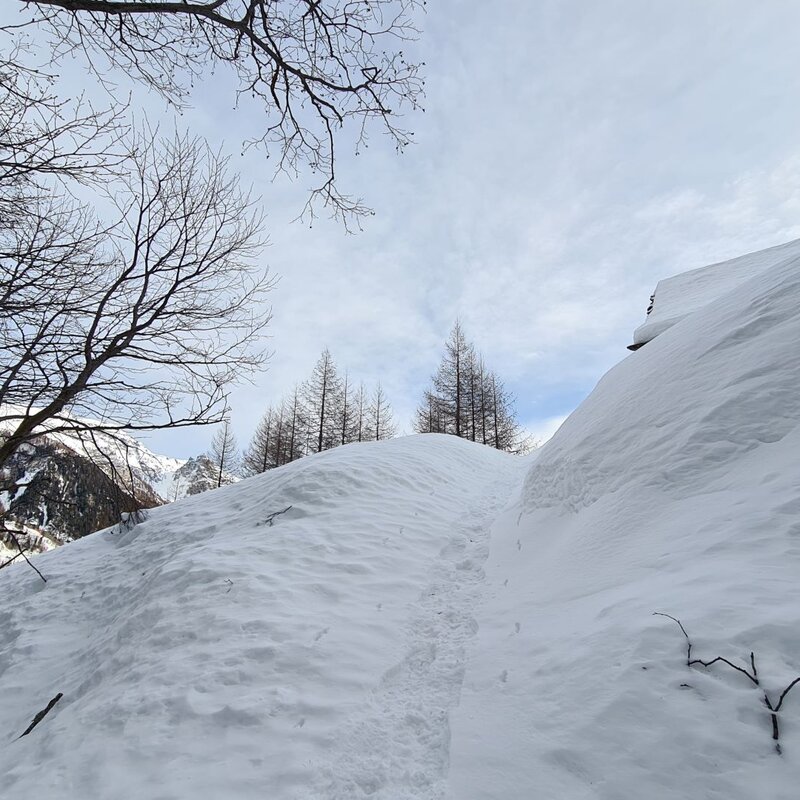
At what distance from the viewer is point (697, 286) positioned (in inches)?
577

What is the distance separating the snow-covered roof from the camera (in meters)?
11.0

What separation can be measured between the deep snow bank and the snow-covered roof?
5523 millimetres

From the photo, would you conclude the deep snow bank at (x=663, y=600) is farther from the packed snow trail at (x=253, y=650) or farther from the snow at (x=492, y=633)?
the packed snow trail at (x=253, y=650)

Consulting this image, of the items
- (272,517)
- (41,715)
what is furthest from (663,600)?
(272,517)

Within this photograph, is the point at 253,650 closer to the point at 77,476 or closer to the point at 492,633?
the point at 492,633

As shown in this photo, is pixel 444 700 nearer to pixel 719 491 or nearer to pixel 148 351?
pixel 719 491

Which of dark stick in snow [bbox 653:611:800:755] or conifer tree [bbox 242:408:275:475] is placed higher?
conifer tree [bbox 242:408:275:475]

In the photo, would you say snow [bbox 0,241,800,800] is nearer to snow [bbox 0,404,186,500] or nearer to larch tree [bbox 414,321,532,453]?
snow [bbox 0,404,186,500]

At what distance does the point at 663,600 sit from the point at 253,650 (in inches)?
124

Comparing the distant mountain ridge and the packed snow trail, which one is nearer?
the packed snow trail

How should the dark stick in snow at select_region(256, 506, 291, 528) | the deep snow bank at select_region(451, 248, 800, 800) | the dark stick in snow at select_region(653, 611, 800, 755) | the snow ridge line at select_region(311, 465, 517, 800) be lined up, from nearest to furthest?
1. the dark stick in snow at select_region(653, 611, 800, 755)
2. the deep snow bank at select_region(451, 248, 800, 800)
3. the snow ridge line at select_region(311, 465, 517, 800)
4. the dark stick in snow at select_region(256, 506, 291, 528)

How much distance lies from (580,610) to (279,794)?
231cm

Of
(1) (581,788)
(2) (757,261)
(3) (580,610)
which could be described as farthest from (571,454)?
(2) (757,261)

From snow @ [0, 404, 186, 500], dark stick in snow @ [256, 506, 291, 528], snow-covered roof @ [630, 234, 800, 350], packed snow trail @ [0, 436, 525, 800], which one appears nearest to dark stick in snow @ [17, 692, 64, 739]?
packed snow trail @ [0, 436, 525, 800]
